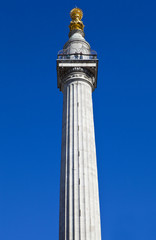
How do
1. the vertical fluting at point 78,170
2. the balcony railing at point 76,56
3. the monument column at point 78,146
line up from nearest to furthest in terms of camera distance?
the vertical fluting at point 78,170 < the monument column at point 78,146 < the balcony railing at point 76,56

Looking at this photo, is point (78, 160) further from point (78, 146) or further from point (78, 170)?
point (78, 146)

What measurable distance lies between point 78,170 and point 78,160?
104 centimetres

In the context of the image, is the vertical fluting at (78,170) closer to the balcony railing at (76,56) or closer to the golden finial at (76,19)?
the balcony railing at (76,56)

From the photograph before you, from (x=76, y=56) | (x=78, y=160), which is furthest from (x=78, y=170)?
(x=76, y=56)

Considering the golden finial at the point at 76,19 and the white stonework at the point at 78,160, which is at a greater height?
the golden finial at the point at 76,19

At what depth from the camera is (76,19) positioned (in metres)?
45.3

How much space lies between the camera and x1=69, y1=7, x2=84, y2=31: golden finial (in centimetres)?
4484

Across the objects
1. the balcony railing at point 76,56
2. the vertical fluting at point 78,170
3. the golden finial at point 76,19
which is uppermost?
the golden finial at point 76,19

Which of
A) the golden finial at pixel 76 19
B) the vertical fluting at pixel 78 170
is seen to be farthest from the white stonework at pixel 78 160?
the golden finial at pixel 76 19

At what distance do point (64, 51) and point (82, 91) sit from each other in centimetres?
689

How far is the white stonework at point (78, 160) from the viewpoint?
27109 mm

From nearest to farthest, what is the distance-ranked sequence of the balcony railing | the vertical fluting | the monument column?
the vertical fluting, the monument column, the balcony railing

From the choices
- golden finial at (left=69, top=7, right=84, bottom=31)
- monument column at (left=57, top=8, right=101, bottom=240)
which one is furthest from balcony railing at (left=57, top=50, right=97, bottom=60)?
golden finial at (left=69, top=7, right=84, bottom=31)

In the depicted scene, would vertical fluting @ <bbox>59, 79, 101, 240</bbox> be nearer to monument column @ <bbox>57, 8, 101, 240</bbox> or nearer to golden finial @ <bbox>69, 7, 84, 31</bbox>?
monument column @ <bbox>57, 8, 101, 240</bbox>
